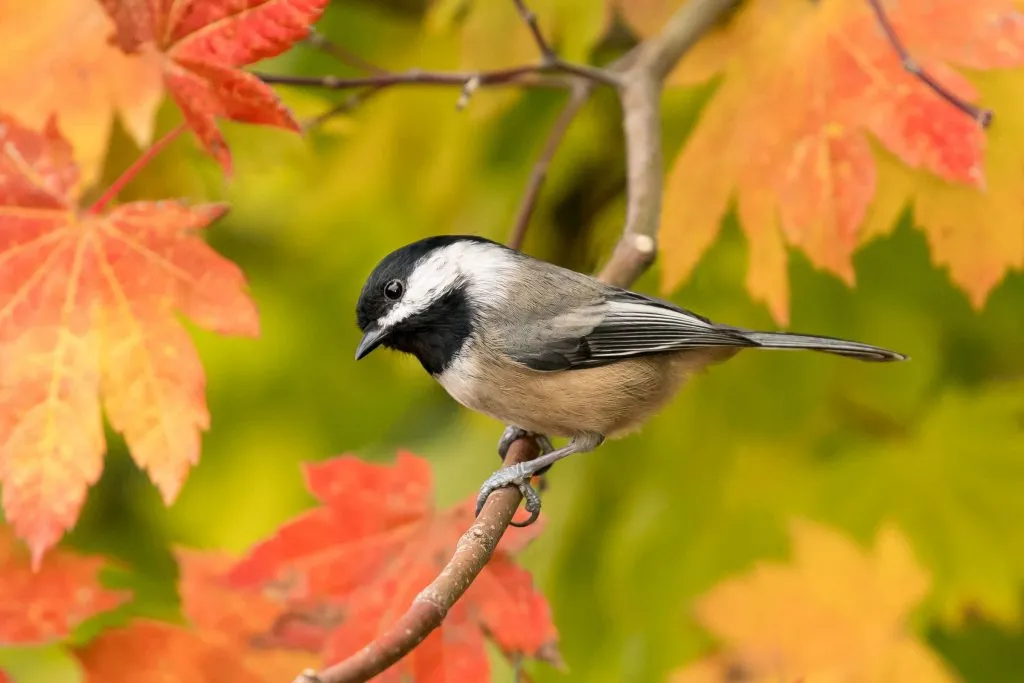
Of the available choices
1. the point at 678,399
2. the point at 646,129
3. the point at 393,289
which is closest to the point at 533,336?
the point at 393,289

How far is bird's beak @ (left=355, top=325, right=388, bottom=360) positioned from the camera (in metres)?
1.58

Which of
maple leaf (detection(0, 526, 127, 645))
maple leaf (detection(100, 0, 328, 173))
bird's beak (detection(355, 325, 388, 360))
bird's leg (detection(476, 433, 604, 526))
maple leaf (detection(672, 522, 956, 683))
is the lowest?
maple leaf (detection(672, 522, 956, 683))

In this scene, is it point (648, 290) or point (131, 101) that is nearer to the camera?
point (131, 101)

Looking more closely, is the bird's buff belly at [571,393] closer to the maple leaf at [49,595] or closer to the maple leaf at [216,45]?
the maple leaf at [216,45]

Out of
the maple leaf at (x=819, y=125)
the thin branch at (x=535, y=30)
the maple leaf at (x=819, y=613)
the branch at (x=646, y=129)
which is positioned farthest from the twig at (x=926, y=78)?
the maple leaf at (x=819, y=613)

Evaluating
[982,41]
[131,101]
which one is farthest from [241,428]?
[982,41]

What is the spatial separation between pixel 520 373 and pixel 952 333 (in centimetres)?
90

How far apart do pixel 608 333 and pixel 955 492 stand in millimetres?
819

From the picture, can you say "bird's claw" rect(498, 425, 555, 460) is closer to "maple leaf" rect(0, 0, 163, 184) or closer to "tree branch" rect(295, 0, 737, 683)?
"tree branch" rect(295, 0, 737, 683)

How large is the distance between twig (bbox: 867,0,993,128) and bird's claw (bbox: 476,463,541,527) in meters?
0.76

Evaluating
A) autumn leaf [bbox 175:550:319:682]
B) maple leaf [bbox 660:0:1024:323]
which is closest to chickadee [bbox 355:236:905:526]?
maple leaf [bbox 660:0:1024:323]

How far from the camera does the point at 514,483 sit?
4.58 feet

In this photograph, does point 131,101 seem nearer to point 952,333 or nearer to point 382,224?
point 382,224

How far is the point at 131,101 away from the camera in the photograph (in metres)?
1.66
